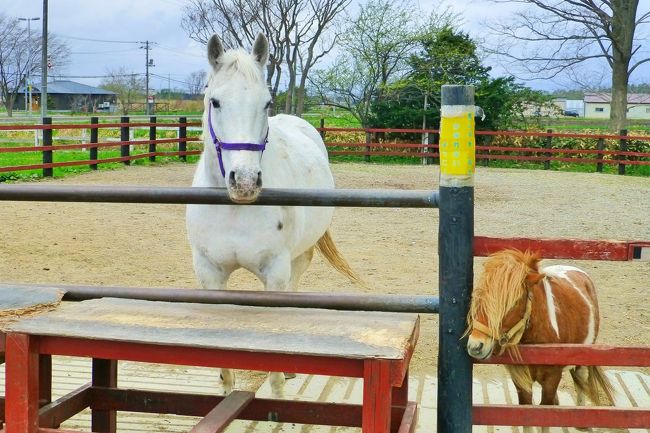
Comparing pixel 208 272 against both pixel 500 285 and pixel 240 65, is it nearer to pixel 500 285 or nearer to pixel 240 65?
pixel 240 65

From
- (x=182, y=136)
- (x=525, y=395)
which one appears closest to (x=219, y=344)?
(x=525, y=395)

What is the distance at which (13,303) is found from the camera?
2.84m

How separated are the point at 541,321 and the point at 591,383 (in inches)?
32.9

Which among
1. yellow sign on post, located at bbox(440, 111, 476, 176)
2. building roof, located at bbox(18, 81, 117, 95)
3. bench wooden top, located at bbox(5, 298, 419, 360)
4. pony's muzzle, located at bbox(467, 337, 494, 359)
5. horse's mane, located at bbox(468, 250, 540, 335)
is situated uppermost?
building roof, located at bbox(18, 81, 117, 95)

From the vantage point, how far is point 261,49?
3646 mm

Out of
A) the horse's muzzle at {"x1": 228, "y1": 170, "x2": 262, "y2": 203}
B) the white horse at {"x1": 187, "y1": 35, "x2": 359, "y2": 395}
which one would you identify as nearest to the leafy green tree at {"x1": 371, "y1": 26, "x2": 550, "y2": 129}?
the white horse at {"x1": 187, "y1": 35, "x2": 359, "y2": 395}

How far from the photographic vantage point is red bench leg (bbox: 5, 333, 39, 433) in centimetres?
253

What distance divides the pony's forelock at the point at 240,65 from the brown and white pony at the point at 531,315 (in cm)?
137

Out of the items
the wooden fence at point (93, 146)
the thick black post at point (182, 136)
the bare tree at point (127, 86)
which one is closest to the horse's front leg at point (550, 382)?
the wooden fence at point (93, 146)

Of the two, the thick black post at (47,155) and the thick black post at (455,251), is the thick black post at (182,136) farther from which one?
the thick black post at (455,251)

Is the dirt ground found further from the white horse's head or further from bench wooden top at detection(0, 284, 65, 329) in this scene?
bench wooden top at detection(0, 284, 65, 329)

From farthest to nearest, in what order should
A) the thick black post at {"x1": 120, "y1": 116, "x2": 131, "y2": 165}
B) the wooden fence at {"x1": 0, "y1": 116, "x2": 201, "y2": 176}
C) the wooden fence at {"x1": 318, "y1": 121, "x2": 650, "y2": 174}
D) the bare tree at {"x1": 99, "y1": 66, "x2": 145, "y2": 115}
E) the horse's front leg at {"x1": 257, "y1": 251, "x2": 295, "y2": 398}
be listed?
the bare tree at {"x1": 99, "y1": 66, "x2": 145, "y2": 115}, the wooden fence at {"x1": 318, "y1": 121, "x2": 650, "y2": 174}, the thick black post at {"x1": 120, "y1": 116, "x2": 131, "y2": 165}, the wooden fence at {"x1": 0, "y1": 116, "x2": 201, "y2": 176}, the horse's front leg at {"x1": 257, "y1": 251, "x2": 295, "y2": 398}

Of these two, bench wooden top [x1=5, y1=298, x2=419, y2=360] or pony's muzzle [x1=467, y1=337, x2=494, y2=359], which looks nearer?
bench wooden top [x1=5, y1=298, x2=419, y2=360]

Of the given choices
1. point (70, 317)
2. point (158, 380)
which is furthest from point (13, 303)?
point (158, 380)
